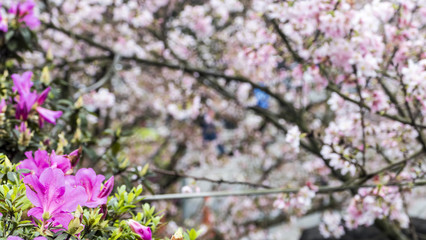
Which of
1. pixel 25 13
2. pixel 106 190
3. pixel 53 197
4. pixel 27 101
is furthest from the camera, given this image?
pixel 25 13

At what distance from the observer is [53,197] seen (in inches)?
35.4

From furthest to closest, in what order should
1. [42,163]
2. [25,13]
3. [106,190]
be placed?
[25,13] → [42,163] → [106,190]

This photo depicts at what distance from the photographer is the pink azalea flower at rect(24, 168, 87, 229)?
2.91 ft

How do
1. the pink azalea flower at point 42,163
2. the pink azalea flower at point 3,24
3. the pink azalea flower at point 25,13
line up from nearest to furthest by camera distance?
1. the pink azalea flower at point 42,163
2. the pink azalea flower at point 3,24
3. the pink azalea flower at point 25,13

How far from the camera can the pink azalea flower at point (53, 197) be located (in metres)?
0.89

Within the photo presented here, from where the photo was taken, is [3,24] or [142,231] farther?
[3,24]

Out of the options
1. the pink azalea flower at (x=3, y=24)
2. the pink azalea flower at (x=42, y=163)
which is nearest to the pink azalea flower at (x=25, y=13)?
the pink azalea flower at (x=3, y=24)

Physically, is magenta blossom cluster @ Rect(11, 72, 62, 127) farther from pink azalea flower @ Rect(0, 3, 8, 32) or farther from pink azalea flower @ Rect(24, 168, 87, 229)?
pink azalea flower @ Rect(24, 168, 87, 229)

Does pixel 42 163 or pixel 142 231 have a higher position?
pixel 42 163

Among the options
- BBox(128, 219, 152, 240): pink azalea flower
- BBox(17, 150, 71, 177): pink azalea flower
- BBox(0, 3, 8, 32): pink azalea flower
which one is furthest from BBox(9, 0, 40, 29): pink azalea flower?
BBox(128, 219, 152, 240): pink azalea flower

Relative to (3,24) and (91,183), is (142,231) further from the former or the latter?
(3,24)

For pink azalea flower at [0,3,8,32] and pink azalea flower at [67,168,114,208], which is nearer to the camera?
pink azalea flower at [67,168,114,208]

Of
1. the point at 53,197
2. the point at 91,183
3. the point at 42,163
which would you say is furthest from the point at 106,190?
the point at 42,163

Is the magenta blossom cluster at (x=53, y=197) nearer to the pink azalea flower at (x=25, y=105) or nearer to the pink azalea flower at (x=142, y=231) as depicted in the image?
the pink azalea flower at (x=142, y=231)
